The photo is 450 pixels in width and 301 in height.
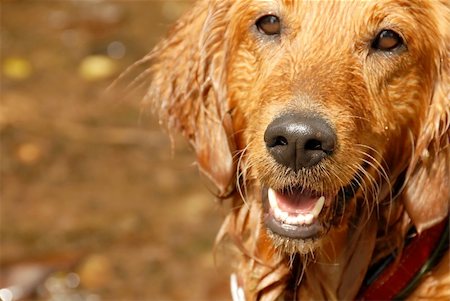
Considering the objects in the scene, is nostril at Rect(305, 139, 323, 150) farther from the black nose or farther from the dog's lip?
the dog's lip

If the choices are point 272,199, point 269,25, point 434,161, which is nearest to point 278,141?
point 272,199

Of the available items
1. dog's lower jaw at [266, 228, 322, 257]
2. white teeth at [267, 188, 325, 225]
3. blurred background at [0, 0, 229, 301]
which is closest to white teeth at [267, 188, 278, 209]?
white teeth at [267, 188, 325, 225]

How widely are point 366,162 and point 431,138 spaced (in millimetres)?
274

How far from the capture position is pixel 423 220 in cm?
382

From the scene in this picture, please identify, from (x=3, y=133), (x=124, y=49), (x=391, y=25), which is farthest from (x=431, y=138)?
(x=124, y=49)

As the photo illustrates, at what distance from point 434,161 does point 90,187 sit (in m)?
3.11

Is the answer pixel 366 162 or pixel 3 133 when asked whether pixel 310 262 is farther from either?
pixel 3 133

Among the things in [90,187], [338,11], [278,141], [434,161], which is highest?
[338,11]

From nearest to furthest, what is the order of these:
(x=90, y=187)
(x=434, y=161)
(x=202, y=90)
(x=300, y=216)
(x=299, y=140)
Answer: (x=299, y=140), (x=300, y=216), (x=434, y=161), (x=202, y=90), (x=90, y=187)

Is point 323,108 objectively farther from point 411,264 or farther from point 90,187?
point 90,187

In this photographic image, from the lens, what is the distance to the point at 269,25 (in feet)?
12.8

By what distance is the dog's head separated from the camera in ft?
11.7

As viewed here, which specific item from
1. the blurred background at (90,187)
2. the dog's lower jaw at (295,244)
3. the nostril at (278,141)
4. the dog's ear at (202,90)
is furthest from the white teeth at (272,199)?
the blurred background at (90,187)

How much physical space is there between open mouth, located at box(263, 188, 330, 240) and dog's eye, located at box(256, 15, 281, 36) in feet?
1.94
